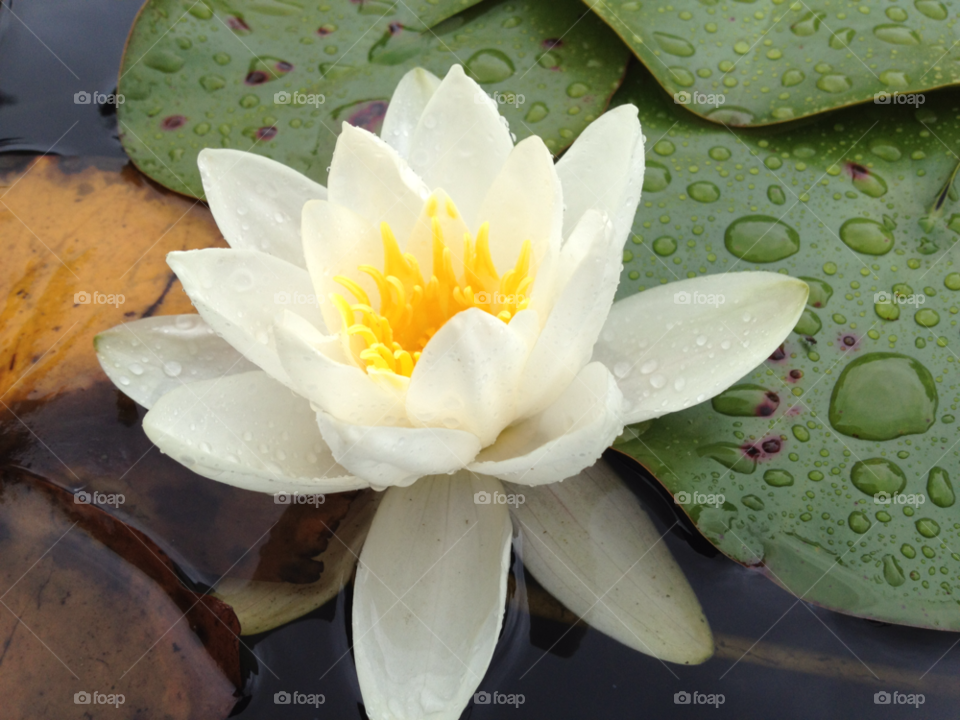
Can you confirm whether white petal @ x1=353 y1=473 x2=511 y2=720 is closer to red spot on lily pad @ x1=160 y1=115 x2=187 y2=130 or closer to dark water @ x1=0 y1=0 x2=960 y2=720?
dark water @ x1=0 y1=0 x2=960 y2=720

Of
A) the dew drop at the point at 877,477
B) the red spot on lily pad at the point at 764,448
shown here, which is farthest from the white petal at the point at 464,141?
the dew drop at the point at 877,477

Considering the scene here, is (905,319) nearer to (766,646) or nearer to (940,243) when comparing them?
(940,243)

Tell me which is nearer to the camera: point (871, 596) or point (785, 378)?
point (871, 596)

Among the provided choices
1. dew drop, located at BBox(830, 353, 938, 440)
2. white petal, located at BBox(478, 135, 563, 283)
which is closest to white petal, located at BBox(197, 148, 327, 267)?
white petal, located at BBox(478, 135, 563, 283)

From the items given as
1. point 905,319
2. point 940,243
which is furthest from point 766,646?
point 940,243

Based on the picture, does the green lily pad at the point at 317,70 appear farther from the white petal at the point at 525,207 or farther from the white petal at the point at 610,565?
the white petal at the point at 610,565
